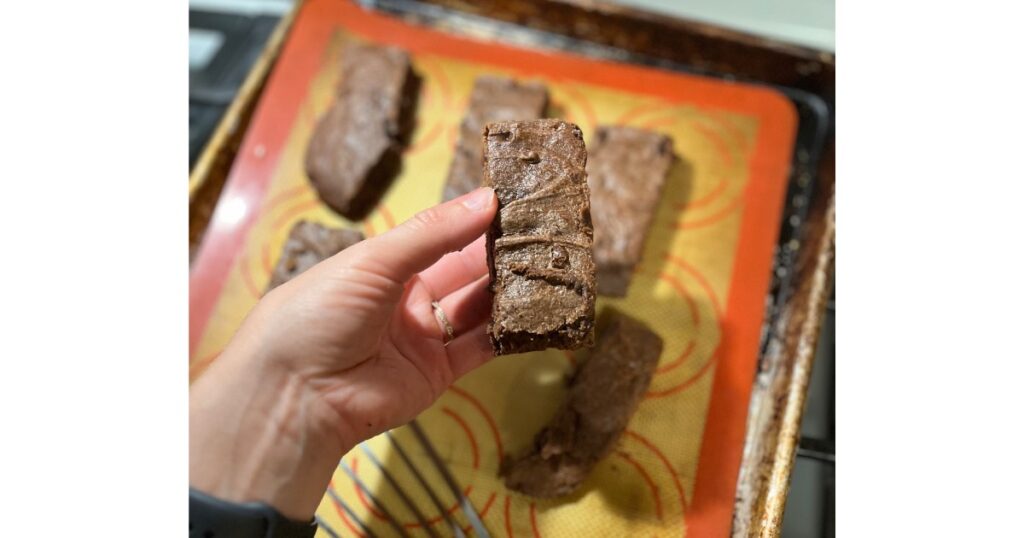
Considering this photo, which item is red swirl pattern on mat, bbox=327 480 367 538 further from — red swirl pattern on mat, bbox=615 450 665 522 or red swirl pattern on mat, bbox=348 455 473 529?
red swirl pattern on mat, bbox=615 450 665 522

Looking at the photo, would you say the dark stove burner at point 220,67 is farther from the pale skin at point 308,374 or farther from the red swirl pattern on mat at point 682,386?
the red swirl pattern on mat at point 682,386

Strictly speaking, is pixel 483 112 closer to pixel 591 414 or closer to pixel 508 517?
pixel 591 414

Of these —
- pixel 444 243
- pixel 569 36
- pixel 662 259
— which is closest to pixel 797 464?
pixel 662 259

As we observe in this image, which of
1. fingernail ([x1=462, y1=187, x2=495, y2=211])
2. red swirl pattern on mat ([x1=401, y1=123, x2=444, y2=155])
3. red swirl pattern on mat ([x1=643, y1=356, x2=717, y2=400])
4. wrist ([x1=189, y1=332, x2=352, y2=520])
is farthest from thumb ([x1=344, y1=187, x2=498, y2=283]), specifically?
red swirl pattern on mat ([x1=401, y1=123, x2=444, y2=155])

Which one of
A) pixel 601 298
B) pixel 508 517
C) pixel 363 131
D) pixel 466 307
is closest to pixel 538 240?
pixel 466 307

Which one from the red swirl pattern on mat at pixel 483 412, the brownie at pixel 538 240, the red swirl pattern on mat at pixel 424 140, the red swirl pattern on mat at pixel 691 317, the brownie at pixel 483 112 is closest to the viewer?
the brownie at pixel 538 240

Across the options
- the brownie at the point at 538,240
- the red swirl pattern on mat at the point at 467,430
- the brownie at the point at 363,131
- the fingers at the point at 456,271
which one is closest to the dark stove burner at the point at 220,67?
the brownie at the point at 363,131
